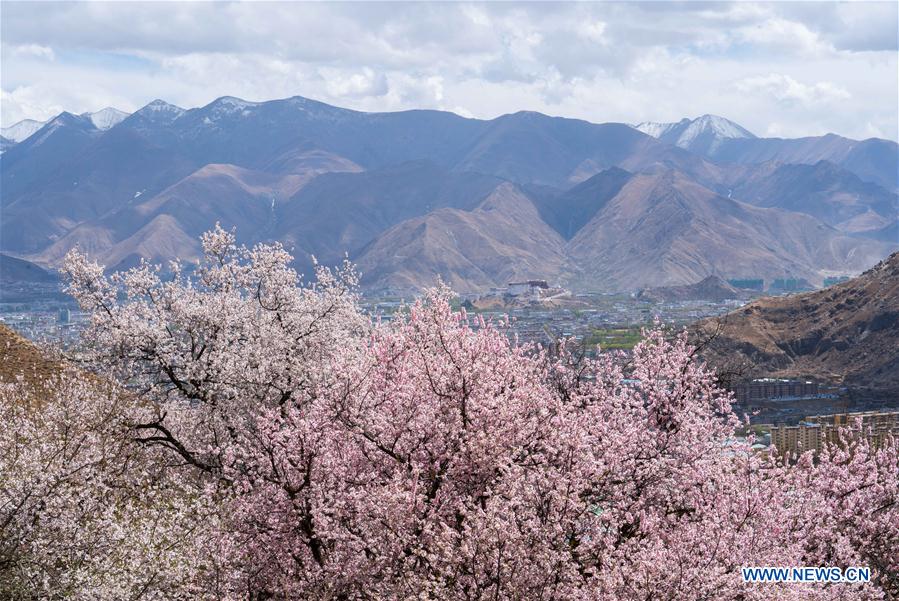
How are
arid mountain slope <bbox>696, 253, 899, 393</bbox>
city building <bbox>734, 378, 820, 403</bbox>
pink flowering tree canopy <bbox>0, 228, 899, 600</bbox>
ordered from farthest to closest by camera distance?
→ 1. arid mountain slope <bbox>696, 253, 899, 393</bbox>
2. city building <bbox>734, 378, 820, 403</bbox>
3. pink flowering tree canopy <bbox>0, 228, 899, 600</bbox>

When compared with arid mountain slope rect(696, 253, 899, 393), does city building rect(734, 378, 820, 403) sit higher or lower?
lower

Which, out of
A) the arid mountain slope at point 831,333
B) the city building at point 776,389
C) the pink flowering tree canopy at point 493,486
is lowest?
the city building at point 776,389

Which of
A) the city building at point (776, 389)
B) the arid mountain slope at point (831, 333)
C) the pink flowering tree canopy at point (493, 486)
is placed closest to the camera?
the pink flowering tree canopy at point (493, 486)

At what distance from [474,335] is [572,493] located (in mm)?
6275

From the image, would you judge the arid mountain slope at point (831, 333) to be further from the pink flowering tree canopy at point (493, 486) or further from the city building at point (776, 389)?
the pink flowering tree canopy at point (493, 486)

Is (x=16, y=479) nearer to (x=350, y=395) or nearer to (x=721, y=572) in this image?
(x=350, y=395)

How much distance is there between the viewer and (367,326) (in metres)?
32.8

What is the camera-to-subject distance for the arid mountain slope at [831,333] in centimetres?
12531

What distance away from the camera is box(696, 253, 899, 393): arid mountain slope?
125m

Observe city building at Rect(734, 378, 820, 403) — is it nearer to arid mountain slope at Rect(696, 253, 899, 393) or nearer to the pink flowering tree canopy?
arid mountain slope at Rect(696, 253, 899, 393)

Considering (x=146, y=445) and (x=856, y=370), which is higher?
(x=146, y=445)

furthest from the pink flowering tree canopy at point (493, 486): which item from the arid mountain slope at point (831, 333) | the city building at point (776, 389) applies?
the arid mountain slope at point (831, 333)

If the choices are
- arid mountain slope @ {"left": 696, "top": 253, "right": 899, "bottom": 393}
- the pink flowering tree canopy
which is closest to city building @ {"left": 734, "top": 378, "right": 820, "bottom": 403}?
arid mountain slope @ {"left": 696, "top": 253, "right": 899, "bottom": 393}

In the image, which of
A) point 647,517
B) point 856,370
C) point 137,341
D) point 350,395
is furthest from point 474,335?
point 856,370
